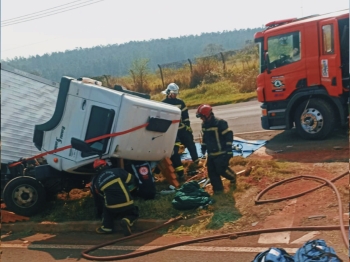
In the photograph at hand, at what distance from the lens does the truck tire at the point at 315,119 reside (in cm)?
977

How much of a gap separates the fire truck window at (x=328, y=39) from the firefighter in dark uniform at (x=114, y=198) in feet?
18.0

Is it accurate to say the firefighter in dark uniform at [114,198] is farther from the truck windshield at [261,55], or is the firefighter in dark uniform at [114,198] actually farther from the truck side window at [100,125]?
the truck windshield at [261,55]

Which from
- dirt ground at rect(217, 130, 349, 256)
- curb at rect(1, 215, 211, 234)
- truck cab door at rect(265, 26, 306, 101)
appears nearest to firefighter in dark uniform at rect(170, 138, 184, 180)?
dirt ground at rect(217, 130, 349, 256)

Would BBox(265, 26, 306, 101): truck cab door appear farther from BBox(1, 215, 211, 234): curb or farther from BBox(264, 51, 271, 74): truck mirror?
BBox(1, 215, 211, 234): curb

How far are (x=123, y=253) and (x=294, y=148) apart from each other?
535 centimetres

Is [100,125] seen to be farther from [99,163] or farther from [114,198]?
[114,198]

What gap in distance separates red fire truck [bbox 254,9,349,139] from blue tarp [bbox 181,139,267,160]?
0.51 metres

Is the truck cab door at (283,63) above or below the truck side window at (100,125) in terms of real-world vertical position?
above

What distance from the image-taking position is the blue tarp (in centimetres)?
980

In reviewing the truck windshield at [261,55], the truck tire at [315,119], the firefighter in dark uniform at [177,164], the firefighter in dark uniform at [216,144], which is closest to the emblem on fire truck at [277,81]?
the truck windshield at [261,55]

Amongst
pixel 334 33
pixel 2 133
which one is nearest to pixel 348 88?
pixel 334 33

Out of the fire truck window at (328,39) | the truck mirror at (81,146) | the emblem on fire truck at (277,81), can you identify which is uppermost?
the fire truck window at (328,39)

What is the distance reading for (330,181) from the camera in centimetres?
657

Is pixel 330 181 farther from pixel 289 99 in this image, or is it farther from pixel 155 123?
pixel 289 99
